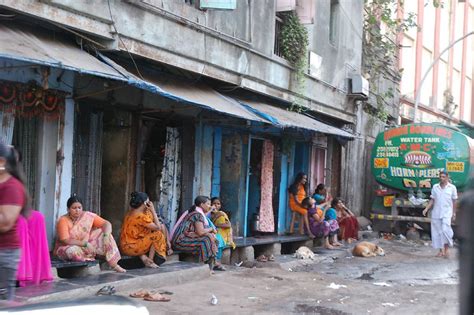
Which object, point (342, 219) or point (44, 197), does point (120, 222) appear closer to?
point (44, 197)

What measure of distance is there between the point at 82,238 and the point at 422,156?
10.4 metres

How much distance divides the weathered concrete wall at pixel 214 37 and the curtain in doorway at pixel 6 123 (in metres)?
1.23

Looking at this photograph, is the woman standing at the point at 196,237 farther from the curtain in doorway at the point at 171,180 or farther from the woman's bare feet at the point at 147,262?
the curtain in doorway at the point at 171,180

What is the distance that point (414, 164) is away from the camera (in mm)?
16031

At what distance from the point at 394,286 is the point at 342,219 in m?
5.48

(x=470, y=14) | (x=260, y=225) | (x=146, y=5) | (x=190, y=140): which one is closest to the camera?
(x=146, y=5)

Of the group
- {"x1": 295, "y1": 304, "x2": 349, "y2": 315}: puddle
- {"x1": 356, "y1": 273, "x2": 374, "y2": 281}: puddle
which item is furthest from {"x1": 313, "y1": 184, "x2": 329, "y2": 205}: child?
{"x1": 295, "y1": 304, "x2": 349, "y2": 315}: puddle

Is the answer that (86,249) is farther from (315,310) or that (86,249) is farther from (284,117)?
(284,117)

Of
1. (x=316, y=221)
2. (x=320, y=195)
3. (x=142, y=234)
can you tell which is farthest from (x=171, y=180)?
(x=320, y=195)

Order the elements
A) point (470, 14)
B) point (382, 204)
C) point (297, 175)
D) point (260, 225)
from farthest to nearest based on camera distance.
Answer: point (470, 14), point (382, 204), point (297, 175), point (260, 225)

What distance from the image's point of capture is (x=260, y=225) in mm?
13273

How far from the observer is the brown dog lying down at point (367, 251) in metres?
13.1

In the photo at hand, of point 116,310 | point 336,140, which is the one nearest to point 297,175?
point 336,140

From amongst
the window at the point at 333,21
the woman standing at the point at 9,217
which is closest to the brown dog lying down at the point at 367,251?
the window at the point at 333,21
